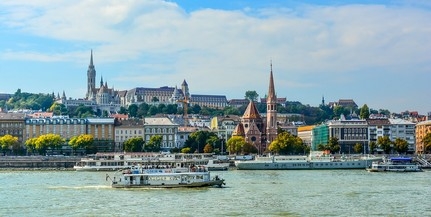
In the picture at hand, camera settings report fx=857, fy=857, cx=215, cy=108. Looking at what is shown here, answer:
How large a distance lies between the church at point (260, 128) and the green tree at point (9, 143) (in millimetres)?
30145

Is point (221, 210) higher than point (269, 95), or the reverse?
point (269, 95)

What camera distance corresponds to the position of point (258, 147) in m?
117

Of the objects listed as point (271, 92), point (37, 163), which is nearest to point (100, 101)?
point (271, 92)

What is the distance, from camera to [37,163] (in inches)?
3595

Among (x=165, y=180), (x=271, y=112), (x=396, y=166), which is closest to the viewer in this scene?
(x=165, y=180)

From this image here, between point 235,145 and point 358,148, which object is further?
point 358,148

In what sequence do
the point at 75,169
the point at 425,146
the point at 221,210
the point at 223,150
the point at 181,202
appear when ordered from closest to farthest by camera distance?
the point at 221,210 < the point at 181,202 < the point at 75,169 < the point at 425,146 < the point at 223,150

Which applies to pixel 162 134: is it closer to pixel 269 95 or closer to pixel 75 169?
pixel 269 95

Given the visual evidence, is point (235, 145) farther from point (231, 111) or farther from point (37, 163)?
point (231, 111)

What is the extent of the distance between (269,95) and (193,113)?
51331mm

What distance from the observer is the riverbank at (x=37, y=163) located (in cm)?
9044

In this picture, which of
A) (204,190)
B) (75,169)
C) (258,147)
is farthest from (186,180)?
(258,147)

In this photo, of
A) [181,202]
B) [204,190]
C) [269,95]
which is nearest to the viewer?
[181,202]

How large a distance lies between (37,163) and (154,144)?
20.0 metres
